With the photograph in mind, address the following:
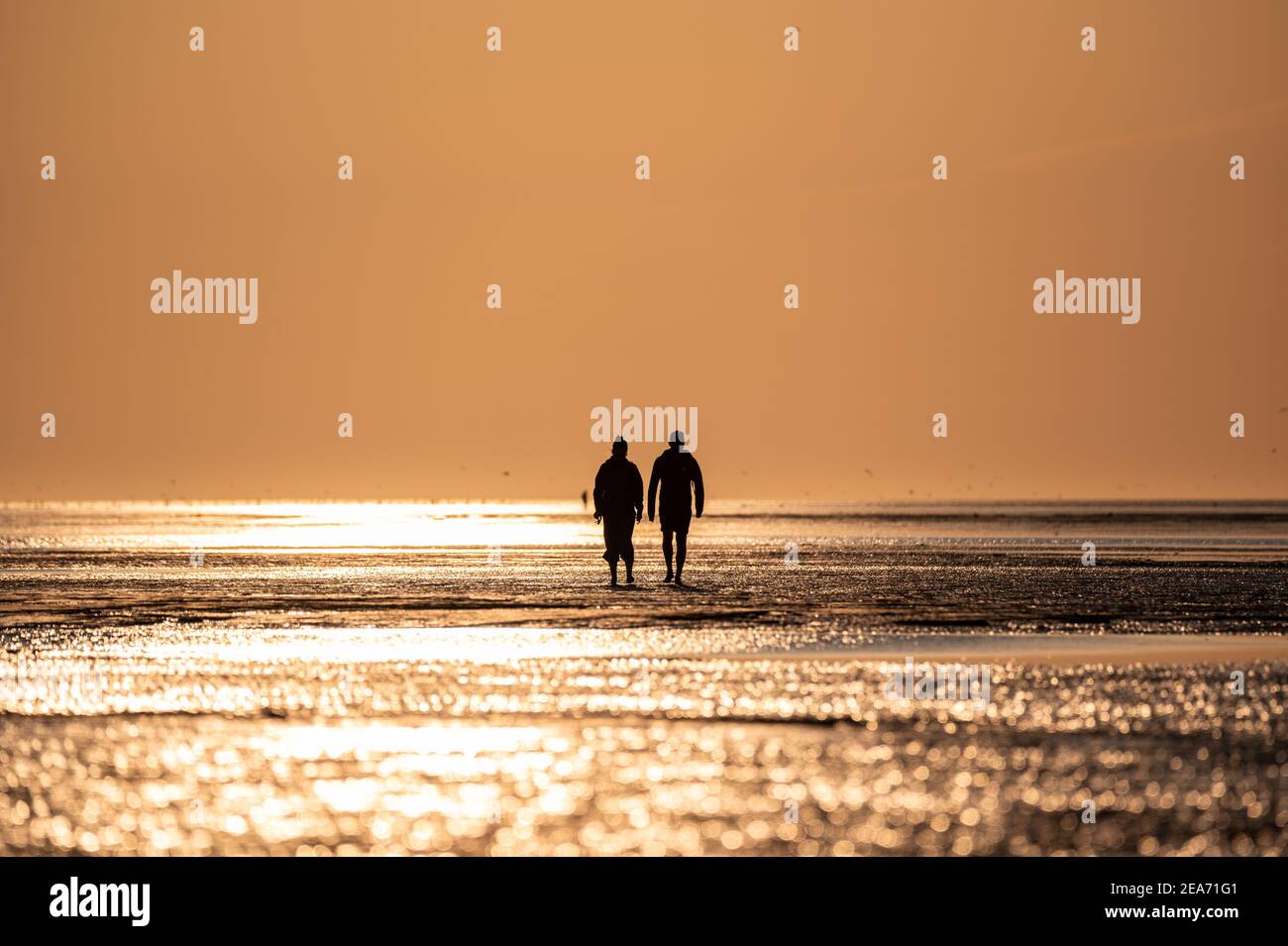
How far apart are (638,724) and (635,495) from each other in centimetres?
1422

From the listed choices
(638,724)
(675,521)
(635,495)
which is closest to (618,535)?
(635,495)

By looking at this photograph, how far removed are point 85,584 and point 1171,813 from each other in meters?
22.7

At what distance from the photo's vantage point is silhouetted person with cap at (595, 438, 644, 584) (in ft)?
86.9

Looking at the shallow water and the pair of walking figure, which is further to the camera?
the pair of walking figure

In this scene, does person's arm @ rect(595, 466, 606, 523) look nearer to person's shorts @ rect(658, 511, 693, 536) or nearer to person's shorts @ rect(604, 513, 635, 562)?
person's shorts @ rect(604, 513, 635, 562)

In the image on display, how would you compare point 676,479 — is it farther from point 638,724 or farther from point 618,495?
point 638,724

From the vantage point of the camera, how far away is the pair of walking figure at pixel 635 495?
87.0 feet

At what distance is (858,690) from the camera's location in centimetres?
1422

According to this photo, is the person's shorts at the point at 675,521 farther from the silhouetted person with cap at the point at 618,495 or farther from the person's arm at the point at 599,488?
the person's arm at the point at 599,488

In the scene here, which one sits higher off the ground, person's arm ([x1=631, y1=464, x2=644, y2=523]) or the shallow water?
person's arm ([x1=631, y1=464, x2=644, y2=523])

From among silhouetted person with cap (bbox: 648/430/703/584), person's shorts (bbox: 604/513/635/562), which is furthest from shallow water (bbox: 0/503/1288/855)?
silhouetted person with cap (bbox: 648/430/703/584)

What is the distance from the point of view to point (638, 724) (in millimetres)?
12531

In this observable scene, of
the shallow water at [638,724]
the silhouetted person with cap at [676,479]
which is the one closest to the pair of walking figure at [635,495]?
the silhouetted person with cap at [676,479]
